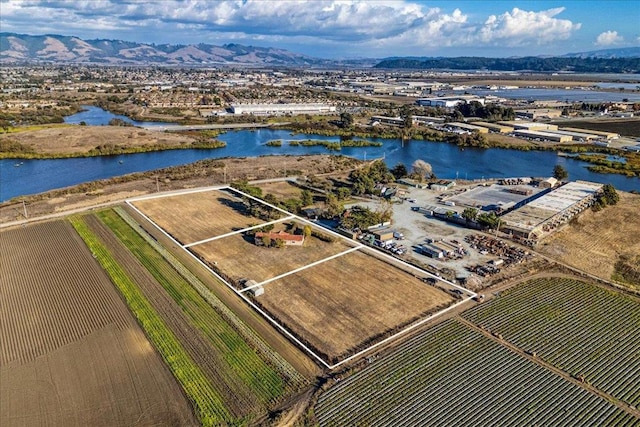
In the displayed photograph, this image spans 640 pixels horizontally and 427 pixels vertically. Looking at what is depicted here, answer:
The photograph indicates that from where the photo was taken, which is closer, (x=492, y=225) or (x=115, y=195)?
(x=492, y=225)

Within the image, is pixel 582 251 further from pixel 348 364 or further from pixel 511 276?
pixel 348 364

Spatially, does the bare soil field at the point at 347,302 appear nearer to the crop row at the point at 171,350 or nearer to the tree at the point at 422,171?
the crop row at the point at 171,350

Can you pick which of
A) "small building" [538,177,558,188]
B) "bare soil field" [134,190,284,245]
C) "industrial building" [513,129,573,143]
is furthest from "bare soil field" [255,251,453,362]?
"industrial building" [513,129,573,143]

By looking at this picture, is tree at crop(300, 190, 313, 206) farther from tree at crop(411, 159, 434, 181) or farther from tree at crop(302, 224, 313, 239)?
tree at crop(411, 159, 434, 181)

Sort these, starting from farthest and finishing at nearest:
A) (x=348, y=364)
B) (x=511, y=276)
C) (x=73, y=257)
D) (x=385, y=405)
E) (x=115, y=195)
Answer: (x=115, y=195), (x=73, y=257), (x=511, y=276), (x=348, y=364), (x=385, y=405)

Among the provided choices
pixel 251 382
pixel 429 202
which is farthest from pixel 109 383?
pixel 429 202
